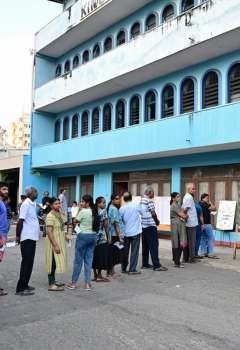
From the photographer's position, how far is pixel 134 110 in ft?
66.4

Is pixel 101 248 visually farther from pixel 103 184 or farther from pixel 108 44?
pixel 108 44

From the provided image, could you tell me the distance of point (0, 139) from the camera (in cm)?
5878

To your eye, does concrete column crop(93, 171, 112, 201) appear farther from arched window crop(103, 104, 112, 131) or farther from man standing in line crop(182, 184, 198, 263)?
man standing in line crop(182, 184, 198, 263)

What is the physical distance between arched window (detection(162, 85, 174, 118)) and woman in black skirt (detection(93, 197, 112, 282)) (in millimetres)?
9860

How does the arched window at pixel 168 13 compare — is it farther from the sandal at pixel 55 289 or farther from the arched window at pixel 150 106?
the sandal at pixel 55 289

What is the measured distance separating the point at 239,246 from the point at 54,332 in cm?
1021

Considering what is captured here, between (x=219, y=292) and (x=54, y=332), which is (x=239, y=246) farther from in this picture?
(x=54, y=332)

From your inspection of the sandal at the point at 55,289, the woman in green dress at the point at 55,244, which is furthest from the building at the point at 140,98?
the sandal at the point at 55,289

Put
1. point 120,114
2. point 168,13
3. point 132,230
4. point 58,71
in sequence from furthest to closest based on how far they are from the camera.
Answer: point 58,71, point 120,114, point 168,13, point 132,230

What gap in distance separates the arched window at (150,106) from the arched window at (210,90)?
9.87 ft

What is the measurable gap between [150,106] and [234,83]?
15.5 feet

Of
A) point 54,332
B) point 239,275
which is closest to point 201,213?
point 239,275

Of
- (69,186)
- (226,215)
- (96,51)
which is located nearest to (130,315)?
(226,215)

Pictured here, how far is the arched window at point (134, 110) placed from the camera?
19969mm
